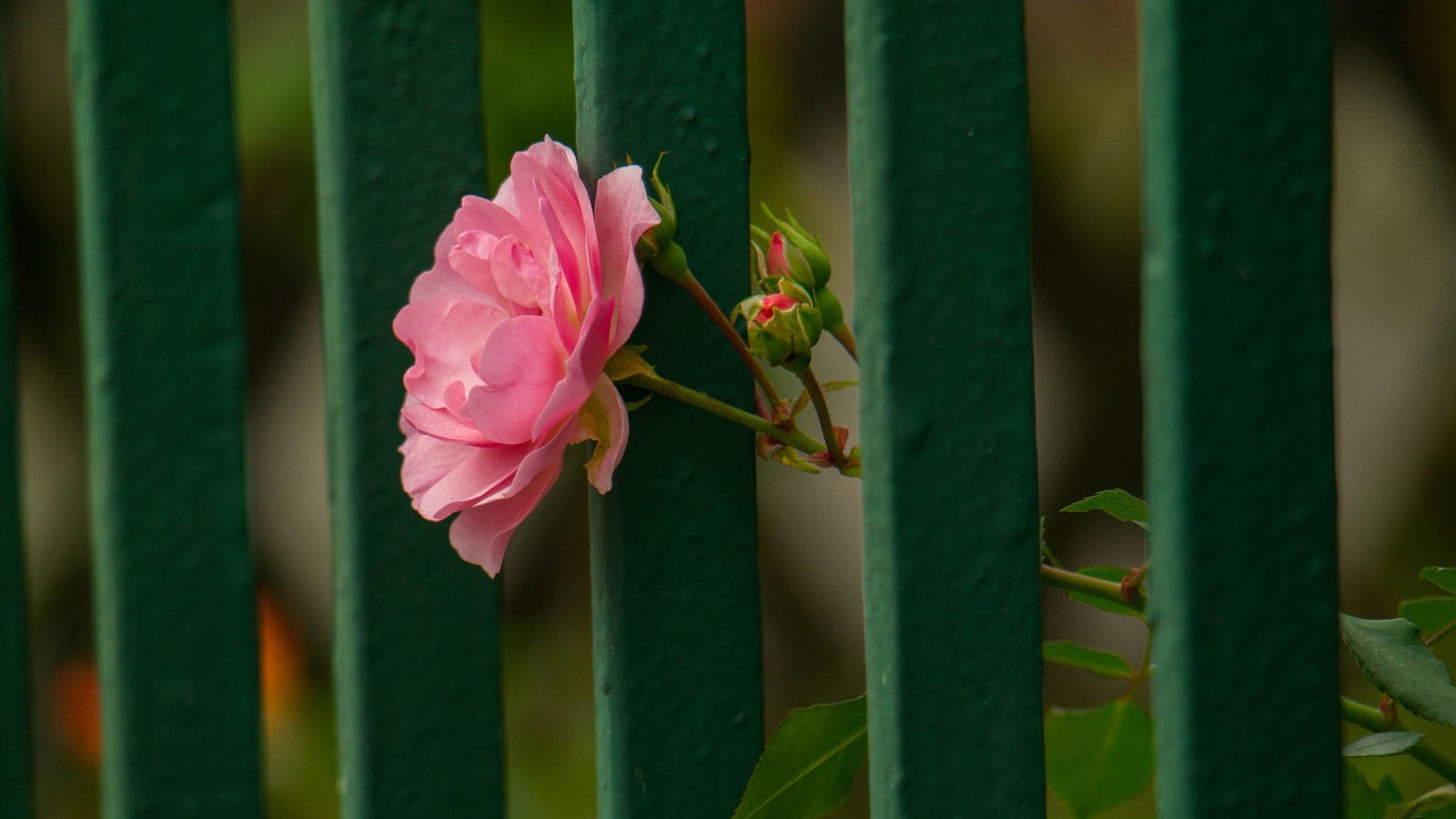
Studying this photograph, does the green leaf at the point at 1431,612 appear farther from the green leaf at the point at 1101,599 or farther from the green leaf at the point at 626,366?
the green leaf at the point at 626,366

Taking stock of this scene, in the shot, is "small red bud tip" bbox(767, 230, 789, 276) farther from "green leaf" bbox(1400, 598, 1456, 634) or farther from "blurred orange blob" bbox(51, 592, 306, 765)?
"blurred orange blob" bbox(51, 592, 306, 765)

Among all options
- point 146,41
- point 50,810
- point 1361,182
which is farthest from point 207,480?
point 50,810

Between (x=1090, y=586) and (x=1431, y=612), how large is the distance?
16cm

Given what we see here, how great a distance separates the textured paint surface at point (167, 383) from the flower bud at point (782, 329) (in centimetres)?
35

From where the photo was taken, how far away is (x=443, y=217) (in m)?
0.63

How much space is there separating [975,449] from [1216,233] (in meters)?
0.13

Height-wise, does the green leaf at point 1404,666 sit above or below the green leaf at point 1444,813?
above

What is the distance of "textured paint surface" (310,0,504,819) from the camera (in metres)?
0.62

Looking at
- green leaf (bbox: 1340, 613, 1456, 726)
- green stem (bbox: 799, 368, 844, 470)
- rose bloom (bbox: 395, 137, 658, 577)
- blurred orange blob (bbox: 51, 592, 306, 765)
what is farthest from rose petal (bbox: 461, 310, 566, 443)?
blurred orange blob (bbox: 51, 592, 306, 765)

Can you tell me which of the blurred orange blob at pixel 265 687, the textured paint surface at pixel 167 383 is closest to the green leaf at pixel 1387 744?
the textured paint surface at pixel 167 383

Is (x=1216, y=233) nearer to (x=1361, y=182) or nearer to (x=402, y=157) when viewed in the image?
(x=402, y=157)

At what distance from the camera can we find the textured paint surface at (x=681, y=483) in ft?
1.80

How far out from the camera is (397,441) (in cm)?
63

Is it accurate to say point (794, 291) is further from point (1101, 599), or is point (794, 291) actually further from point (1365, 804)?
point (1365, 804)
